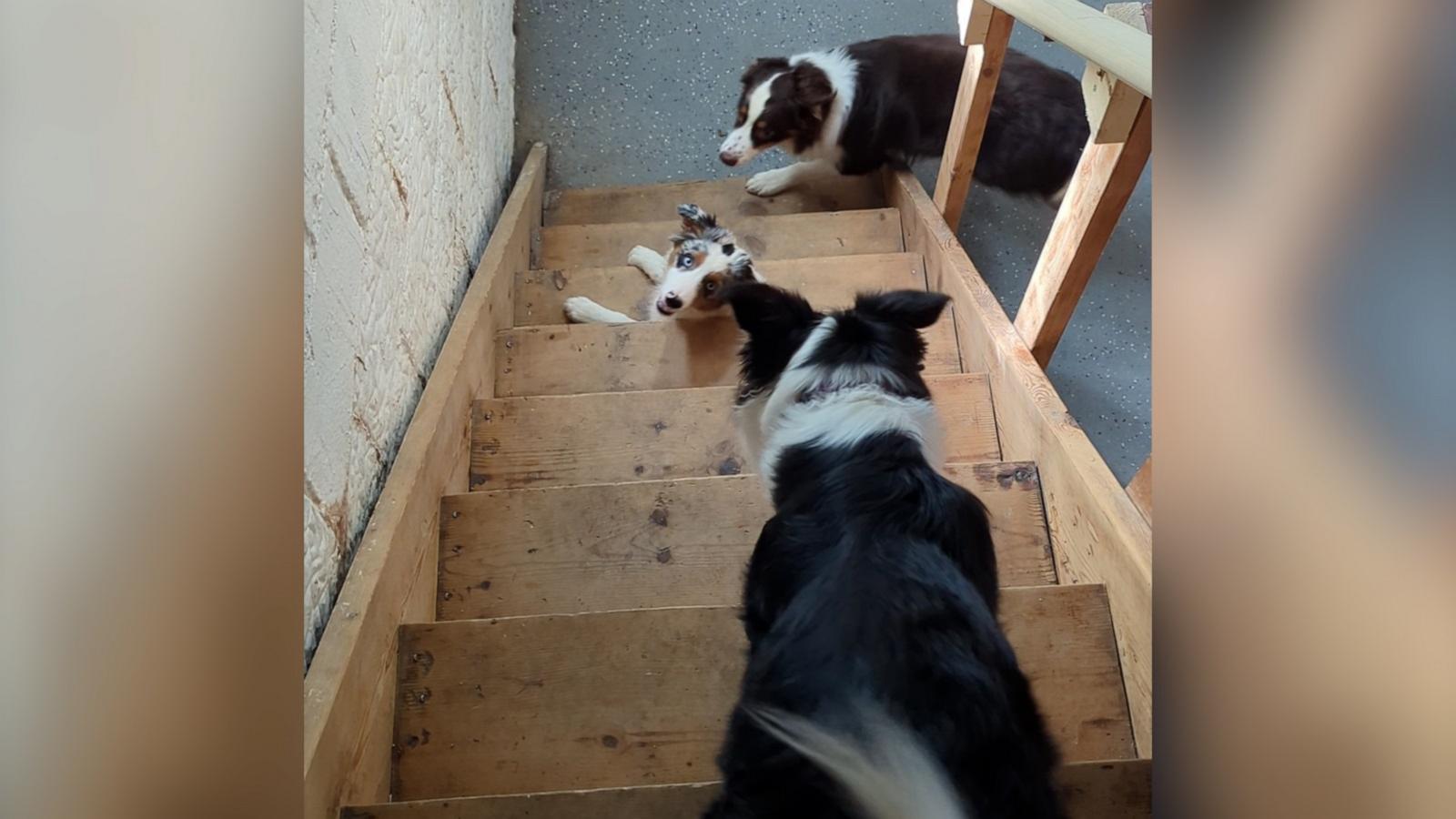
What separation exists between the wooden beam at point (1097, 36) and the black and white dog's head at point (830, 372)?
48 cm

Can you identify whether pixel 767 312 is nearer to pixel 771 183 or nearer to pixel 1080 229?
pixel 1080 229

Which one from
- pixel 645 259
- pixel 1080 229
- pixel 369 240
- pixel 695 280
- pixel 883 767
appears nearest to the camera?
pixel 883 767

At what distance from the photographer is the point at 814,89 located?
3.17m

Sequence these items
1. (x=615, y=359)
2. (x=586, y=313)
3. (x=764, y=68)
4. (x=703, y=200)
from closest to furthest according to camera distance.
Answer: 1. (x=615, y=359)
2. (x=586, y=313)
3. (x=764, y=68)
4. (x=703, y=200)

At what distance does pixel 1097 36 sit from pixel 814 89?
1.79m

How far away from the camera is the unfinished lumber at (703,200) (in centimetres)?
339

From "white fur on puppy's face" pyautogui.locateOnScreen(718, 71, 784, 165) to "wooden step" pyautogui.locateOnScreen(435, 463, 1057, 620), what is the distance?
1.71 metres

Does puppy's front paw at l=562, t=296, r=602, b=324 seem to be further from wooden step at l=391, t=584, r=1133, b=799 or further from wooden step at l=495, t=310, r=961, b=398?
wooden step at l=391, t=584, r=1133, b=799

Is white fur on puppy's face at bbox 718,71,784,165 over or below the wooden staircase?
over

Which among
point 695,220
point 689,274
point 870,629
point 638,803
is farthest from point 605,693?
point 695,220

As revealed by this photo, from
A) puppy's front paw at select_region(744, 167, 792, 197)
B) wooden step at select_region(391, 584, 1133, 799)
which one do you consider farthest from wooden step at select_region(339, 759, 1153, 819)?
puppy's front paw at select_region(744, 167, 792, 197)

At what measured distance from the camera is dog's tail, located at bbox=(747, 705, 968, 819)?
83 cm
